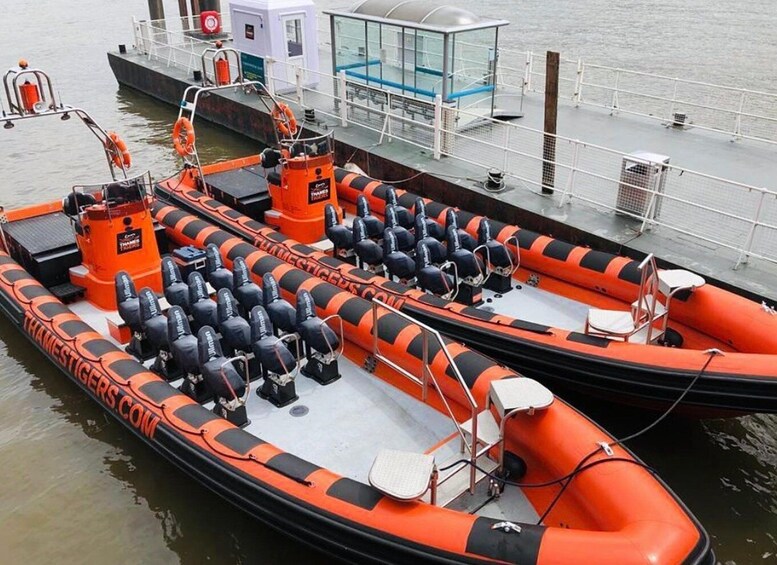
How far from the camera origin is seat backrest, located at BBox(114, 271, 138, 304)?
22.1 feet

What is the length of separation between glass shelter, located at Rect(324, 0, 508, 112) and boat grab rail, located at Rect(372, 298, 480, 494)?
581 centimetres

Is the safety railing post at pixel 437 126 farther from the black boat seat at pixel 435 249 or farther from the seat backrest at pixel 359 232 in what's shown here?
the black boat seat at pixel 435 249

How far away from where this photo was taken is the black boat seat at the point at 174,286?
21.9 ft

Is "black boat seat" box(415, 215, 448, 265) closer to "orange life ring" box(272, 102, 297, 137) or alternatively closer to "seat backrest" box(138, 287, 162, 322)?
"seat backrest" box(138, 287, 162, 322)

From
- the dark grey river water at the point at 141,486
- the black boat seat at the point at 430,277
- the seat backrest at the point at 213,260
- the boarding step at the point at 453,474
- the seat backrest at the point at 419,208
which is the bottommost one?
the dark grey river water at the point at 141,486

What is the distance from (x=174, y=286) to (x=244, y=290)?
70cm

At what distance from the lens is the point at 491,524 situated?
408cm

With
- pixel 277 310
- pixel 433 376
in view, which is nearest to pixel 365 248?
pixel 277 310

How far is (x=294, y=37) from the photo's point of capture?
14297mm

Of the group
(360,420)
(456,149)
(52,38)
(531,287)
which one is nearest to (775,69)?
(456,149)

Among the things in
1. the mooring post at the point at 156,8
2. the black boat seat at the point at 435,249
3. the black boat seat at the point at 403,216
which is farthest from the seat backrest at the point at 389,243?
Answer: the mooring post at the point at 156,8

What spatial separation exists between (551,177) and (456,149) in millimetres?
1985

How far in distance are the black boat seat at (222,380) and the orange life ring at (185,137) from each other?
3.67m

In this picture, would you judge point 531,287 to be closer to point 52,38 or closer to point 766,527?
point 766,527
